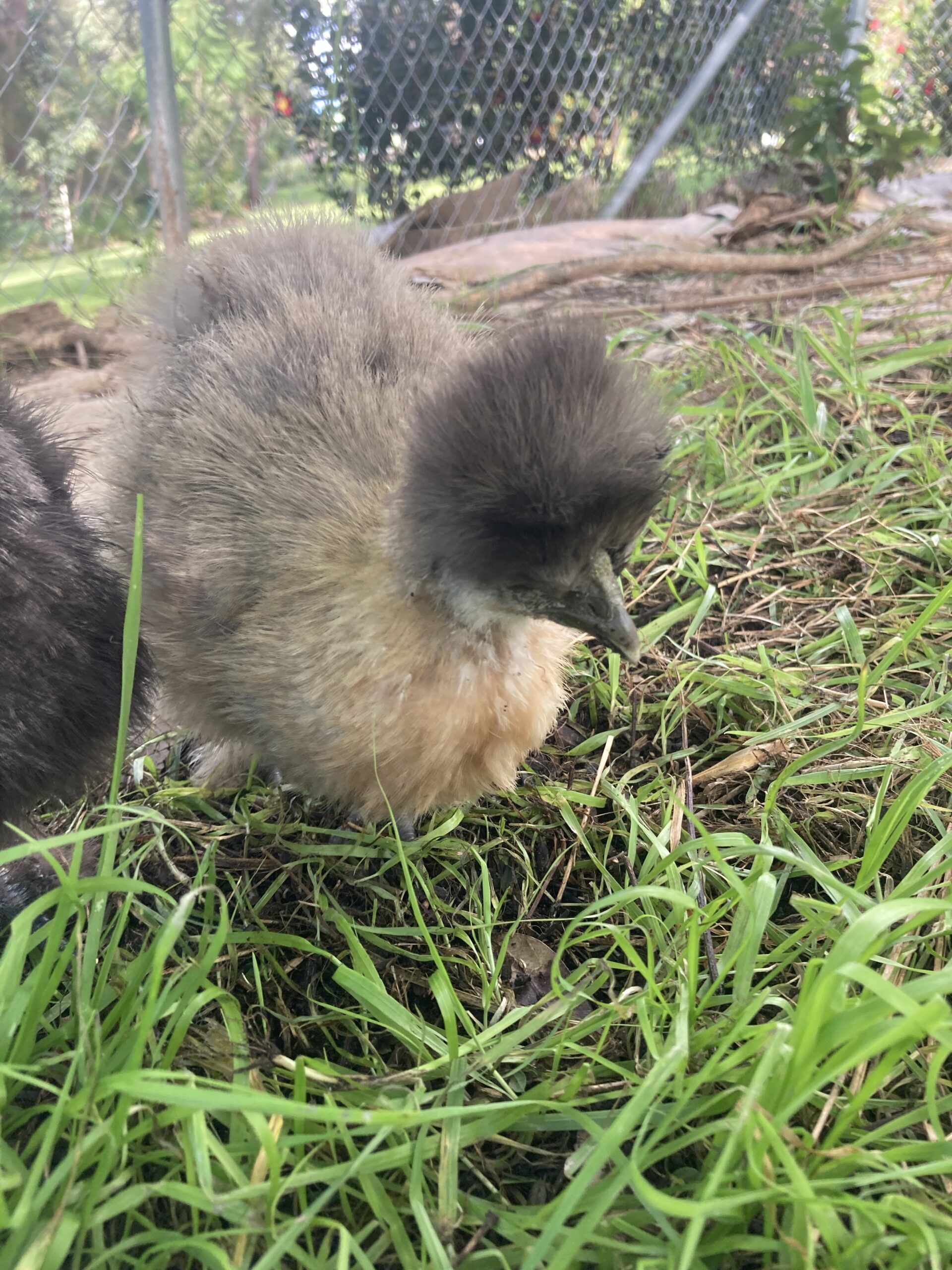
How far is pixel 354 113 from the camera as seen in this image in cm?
548

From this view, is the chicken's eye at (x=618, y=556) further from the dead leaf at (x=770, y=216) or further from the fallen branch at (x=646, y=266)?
the dead leaf at (x=770, y=216)

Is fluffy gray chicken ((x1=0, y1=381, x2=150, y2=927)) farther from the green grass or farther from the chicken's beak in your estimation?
the chicken's beak

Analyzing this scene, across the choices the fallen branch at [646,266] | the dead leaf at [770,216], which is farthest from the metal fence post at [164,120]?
the dead leaf at [770,216]

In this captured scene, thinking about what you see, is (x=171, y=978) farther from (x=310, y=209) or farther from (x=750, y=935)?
(x=310, y=209)

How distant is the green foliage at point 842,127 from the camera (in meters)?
6.11

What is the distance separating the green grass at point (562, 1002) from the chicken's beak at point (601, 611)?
0.36 metres

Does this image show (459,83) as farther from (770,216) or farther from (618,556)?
(618,556)

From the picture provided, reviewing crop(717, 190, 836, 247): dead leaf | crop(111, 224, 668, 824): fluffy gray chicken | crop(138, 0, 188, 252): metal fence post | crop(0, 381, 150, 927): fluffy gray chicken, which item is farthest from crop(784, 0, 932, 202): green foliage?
crop(0, 381, 150, 927): fluffy gray chicken

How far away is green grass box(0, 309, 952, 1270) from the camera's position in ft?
3.48

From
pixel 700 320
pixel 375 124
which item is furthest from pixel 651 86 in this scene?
pixel 700 320

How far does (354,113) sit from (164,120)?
162 centimetres

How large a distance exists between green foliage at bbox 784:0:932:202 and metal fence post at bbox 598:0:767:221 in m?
0.62

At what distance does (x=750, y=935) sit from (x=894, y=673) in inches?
39.9

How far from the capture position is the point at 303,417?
177cm
